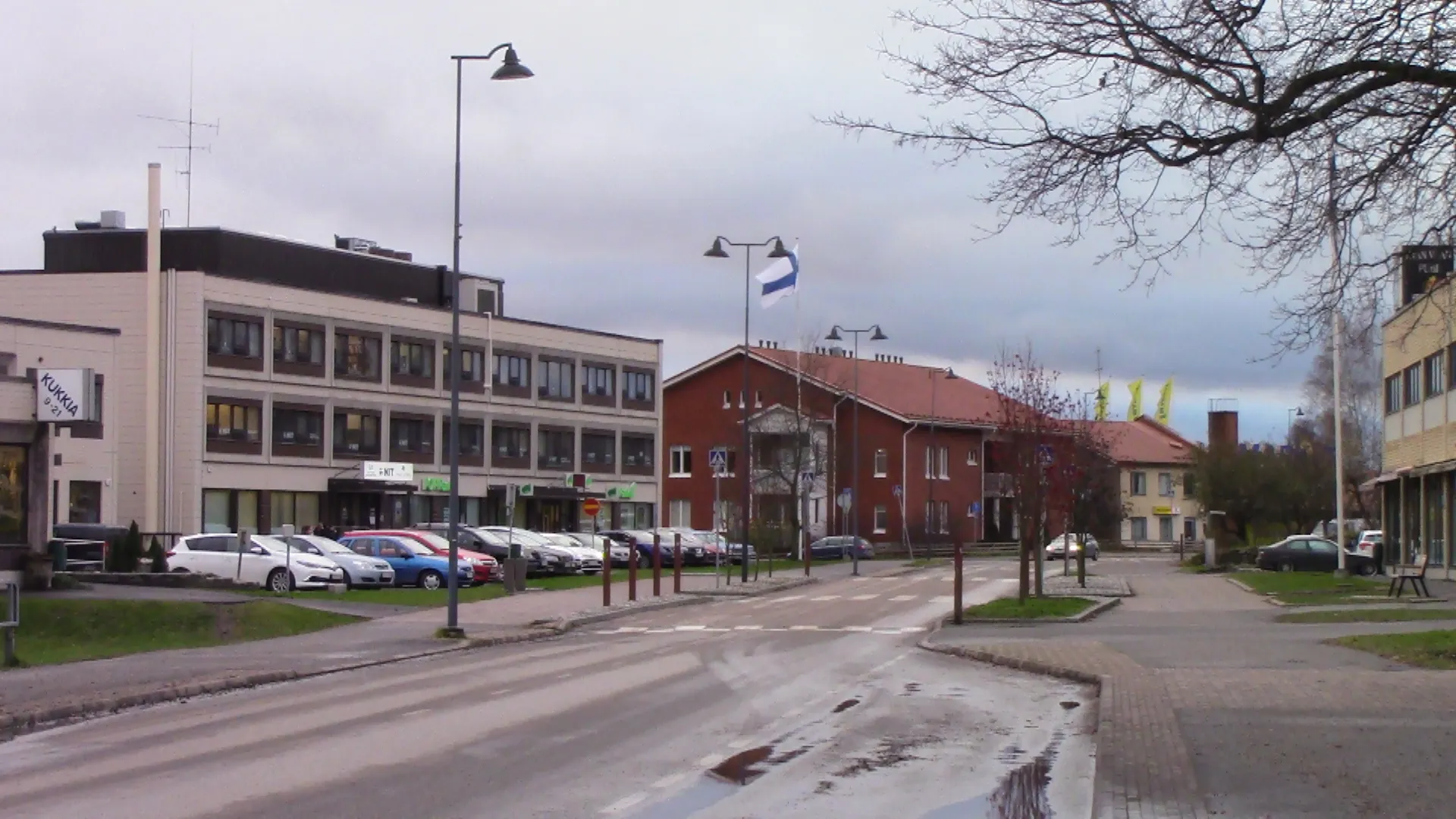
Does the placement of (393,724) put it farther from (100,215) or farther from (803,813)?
(100,215)

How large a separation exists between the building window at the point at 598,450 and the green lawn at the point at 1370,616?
5791 centimetres

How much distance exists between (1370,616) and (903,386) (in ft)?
221

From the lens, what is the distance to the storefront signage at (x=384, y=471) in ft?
230

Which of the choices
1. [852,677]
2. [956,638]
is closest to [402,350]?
[956,638]

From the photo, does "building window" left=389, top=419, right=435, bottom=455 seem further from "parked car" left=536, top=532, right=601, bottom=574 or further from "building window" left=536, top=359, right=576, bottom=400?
"parked car" left=536, top=532, right=601, bottom=574

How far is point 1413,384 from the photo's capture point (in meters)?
52.0

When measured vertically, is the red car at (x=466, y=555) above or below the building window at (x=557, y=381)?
below

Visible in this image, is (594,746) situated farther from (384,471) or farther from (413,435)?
(413,435)

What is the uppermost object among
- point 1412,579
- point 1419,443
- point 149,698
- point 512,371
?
point 512,371

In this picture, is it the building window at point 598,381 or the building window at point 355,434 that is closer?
the building window at point 355,434

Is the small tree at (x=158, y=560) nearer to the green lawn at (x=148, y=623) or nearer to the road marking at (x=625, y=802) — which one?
the green lawn at (x=148, y=623)

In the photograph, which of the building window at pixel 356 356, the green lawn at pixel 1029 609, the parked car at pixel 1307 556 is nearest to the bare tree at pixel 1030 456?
the green lawn at pixel 1029 609

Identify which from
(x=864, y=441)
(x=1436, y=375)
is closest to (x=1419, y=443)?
(x=1436, y=375)

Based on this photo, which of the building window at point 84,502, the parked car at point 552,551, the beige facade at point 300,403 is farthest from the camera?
the beige facade at point 300,403
